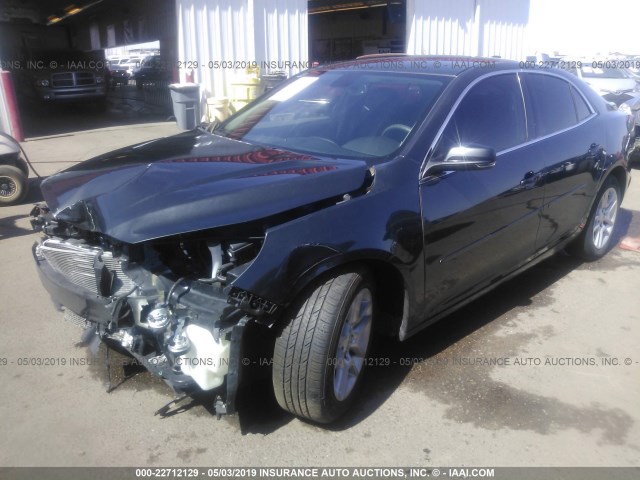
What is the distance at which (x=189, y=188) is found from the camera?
8.65ft

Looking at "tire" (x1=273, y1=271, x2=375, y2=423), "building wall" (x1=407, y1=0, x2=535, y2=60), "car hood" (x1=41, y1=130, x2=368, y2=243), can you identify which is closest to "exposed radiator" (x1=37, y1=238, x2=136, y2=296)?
"car hood" (x1=41, y1=130, x2=368, y2=243)

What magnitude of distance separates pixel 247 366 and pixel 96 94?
631 inches

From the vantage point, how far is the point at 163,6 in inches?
723

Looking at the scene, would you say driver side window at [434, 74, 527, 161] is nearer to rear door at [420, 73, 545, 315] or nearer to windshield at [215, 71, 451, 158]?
rear door at [420, 73, 545, 315]

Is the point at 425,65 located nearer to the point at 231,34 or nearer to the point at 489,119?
the point at 489,119

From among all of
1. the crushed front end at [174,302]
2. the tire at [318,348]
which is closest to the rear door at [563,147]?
the tire at [318,348]

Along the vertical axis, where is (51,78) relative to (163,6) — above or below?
below

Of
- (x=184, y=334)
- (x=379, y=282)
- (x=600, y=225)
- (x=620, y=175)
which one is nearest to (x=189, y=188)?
(x=184, y=334)

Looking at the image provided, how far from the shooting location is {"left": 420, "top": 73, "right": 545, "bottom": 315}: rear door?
3100 mm

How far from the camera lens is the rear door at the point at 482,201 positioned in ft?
10.2

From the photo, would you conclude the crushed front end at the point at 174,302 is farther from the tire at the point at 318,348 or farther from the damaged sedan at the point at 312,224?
the tire at the point at 318,348

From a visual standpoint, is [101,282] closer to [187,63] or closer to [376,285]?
[376,285]

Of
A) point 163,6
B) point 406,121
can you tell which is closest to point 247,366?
point 406,121

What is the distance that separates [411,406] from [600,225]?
3043 millimetres
